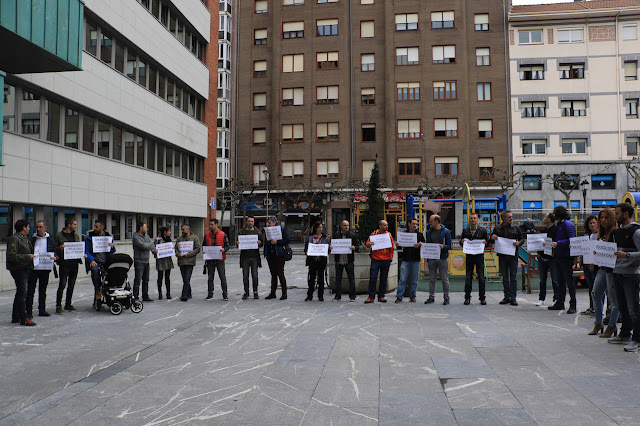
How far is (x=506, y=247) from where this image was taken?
39.6 feet

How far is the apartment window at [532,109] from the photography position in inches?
1841

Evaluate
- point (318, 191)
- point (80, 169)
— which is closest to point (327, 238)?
point (80, 169)

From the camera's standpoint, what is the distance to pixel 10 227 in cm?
1661

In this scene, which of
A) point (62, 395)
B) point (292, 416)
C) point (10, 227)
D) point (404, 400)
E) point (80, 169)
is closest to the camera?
point (292, 416)

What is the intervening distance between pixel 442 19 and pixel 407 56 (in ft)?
14.0

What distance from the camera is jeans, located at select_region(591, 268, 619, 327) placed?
8031mm

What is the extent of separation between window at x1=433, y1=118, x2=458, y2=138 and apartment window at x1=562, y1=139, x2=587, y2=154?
937 centimetres

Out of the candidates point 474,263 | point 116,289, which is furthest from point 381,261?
point 116,289

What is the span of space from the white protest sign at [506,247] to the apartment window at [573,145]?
38.6 meters

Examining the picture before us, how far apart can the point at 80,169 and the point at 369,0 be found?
35398mm

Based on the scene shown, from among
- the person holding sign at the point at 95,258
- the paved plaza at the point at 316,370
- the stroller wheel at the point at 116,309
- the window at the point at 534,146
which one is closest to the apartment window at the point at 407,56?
the window at the point at 534,146

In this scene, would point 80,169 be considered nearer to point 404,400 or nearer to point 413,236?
point 413,236

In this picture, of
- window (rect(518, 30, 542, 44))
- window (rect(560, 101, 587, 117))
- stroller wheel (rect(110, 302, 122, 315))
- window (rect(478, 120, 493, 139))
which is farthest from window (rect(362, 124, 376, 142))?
stroller wheel (rect(110, 302, 122, 315))

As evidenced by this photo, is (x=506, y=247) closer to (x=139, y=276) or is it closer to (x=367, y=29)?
(x=139, y=276)
